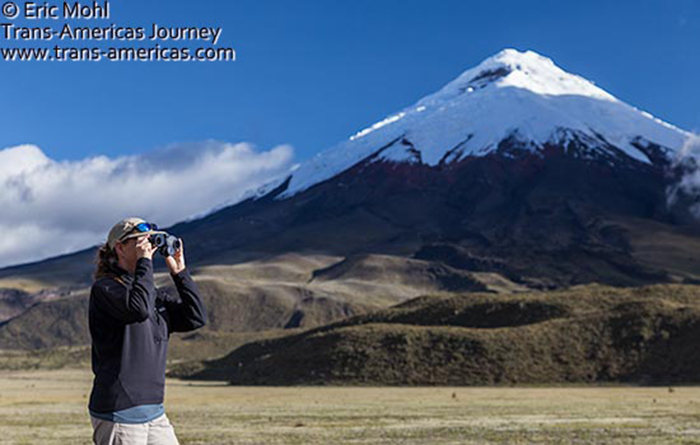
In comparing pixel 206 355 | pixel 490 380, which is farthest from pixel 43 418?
pixel 206 355

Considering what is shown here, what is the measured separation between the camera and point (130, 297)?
7.16 meters

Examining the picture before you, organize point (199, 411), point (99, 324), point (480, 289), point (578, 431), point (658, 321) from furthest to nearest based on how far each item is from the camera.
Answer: point (480, 289), point (658, 321), point (199, 411), point (578, 431), point (99, 324)

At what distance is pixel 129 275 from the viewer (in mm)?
7539

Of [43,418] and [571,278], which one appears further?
[571,278]

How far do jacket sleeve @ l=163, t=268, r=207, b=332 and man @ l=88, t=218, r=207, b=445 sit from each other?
0.71ft

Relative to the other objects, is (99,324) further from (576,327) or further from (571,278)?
(571,278)

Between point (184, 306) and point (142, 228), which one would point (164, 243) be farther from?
point (184, 306)

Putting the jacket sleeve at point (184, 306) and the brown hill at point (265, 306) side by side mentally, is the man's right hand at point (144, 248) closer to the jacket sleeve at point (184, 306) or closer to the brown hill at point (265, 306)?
the jacket sleeve at point (184, 306)

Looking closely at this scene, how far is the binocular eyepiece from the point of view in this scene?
288 inches

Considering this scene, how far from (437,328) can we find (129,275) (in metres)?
81.1

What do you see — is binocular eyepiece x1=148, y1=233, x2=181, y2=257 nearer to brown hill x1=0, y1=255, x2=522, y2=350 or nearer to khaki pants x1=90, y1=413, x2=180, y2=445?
khaki pants x1=90, y1=413, x2=180, y2=445

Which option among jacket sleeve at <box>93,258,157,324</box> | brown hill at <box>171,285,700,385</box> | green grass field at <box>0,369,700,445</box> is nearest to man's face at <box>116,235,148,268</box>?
jacket sleeve at <box>93,258,157,324</box>

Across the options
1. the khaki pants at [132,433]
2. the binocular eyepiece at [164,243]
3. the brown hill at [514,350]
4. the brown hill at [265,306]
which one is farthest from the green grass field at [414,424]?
the brown hill at [265,306]

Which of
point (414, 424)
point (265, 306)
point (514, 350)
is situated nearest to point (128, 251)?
point (414, 424)
